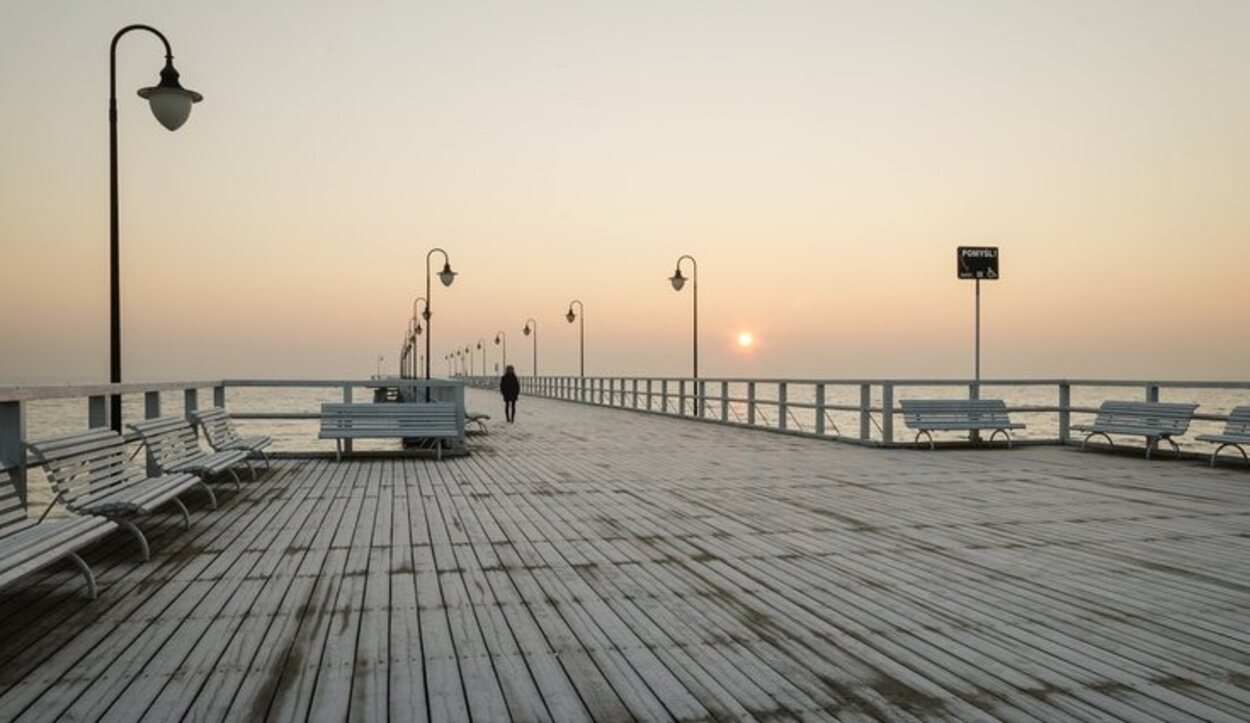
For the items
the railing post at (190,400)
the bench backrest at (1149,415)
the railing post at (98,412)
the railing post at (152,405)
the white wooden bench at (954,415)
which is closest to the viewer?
the railing post at (98,412)

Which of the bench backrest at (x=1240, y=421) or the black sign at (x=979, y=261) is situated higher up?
the black sign at (x=979, y=261)

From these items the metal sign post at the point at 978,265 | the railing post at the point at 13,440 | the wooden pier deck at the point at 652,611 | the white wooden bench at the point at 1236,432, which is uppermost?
the metal sign post at the point at 978,265

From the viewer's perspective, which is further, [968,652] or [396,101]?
[396,101]

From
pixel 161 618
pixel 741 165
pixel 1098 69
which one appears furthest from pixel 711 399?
pixel 161 618

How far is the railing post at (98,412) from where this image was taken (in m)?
7.09

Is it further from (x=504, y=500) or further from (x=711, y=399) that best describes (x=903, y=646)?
(x=711, y=399)

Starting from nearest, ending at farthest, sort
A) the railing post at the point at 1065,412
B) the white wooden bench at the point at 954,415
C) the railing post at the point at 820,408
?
the white wooden bench at the point at 954,415 → the railing post at the point at 1065,412 → the railing post at the point at 820,408

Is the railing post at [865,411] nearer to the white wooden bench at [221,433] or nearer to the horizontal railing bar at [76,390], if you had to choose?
the white wooden bench at [221,433]

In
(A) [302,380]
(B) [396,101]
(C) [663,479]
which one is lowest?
(C) [663,479]

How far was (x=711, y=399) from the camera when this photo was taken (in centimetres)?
1925

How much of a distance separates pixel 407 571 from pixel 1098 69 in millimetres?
15194

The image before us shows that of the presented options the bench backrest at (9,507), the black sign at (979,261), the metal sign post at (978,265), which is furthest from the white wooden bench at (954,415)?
the bench backrest at (9,507)

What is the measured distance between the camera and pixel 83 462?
5434 millimetres

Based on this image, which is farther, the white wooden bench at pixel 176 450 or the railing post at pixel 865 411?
the railing post at pixel 865 411
